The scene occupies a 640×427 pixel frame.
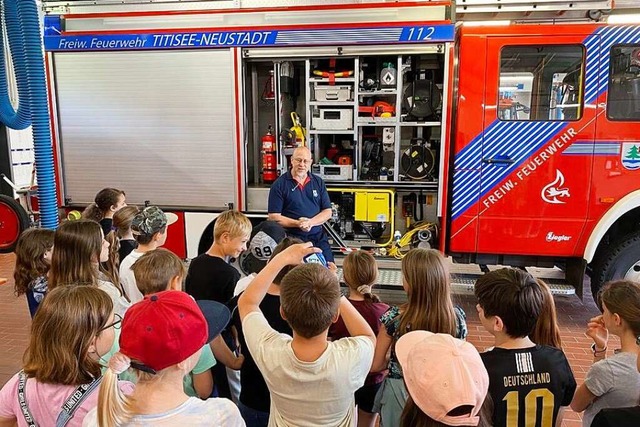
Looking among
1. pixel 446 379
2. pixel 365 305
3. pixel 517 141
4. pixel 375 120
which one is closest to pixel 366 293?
pixel 365 305

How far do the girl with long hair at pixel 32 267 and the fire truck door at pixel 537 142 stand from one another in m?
3.58

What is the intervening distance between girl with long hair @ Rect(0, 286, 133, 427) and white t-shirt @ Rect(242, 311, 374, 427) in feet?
1.54

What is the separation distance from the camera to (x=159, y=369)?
1378mm

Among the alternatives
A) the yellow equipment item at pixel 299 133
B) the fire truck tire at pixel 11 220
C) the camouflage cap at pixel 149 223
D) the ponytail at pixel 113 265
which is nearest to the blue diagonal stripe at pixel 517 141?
the yellow equipment item at pixel 299 133

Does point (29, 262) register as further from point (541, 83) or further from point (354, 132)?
point (541, 83)

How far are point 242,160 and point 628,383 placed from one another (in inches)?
162

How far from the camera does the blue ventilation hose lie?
519 centimetres

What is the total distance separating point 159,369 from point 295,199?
3271 mm

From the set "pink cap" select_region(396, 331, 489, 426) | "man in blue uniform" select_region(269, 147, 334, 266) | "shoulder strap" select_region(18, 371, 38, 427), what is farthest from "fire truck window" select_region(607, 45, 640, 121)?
"shoulder strap" select_region(18, 371, 38, 427)

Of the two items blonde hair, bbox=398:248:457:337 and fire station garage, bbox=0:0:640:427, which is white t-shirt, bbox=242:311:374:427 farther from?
fire station garage, bbox=0:0:640:427

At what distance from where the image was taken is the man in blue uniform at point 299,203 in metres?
4.55

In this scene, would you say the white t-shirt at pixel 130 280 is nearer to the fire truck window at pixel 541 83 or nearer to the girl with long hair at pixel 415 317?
the girl with long hair at pixel 415 317

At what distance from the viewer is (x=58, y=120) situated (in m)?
5.73

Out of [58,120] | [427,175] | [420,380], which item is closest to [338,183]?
[427,175]
